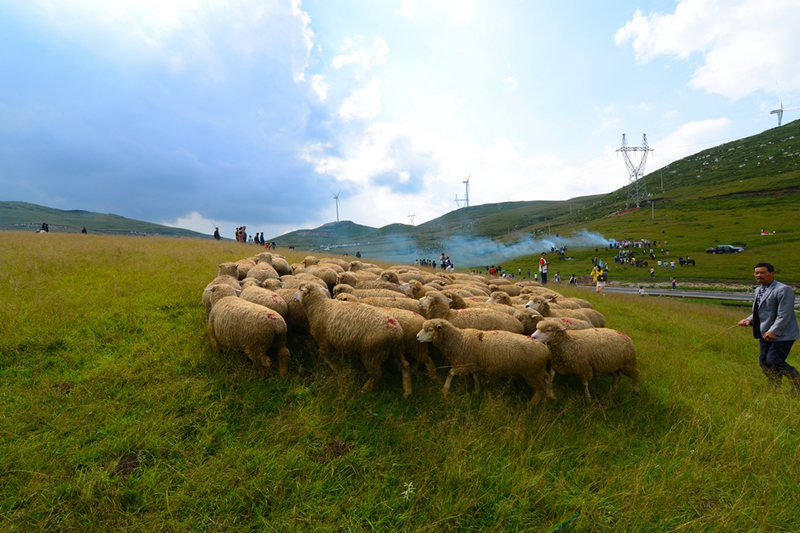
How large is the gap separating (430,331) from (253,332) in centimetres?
327

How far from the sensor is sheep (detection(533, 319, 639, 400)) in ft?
21.5

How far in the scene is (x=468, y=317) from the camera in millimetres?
7723

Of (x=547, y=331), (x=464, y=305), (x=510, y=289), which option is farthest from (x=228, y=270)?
(x=510, y=289)

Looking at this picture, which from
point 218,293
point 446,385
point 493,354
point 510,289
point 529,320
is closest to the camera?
point 446,385

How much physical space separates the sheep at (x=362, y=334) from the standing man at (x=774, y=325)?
778cm

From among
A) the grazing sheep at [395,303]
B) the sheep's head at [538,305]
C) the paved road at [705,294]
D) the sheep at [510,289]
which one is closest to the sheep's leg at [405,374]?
the grazing sheep at [395,303]

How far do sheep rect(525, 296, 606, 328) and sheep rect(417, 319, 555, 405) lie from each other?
3.00m

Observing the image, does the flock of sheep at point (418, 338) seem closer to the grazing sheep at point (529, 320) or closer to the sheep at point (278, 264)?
the grazing sheep at point (529, 320)

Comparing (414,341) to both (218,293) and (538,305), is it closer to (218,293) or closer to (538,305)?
(538,305)

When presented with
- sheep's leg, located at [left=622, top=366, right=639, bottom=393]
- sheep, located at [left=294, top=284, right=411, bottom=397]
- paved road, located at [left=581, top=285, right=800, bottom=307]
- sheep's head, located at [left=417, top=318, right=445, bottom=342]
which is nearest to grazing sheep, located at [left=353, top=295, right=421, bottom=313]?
sheep, located at [left=294, top=284, right=411, bottom=397]

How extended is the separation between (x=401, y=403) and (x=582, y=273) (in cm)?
7627

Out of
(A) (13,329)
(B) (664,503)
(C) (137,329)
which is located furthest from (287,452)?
(A) (13,329)

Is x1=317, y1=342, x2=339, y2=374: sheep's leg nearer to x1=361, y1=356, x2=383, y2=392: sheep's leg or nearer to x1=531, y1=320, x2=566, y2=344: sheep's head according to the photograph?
x1=361, y1=356, x2=383, y2=392: sheep's leg

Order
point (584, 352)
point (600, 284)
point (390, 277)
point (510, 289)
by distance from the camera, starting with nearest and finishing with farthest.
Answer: point (584, 352) → point (390, 277) → point (510, 289) → point (600, 284)
